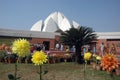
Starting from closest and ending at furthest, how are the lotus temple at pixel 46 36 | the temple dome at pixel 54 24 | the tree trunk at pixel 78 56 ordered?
the tree trunk at pixel 78 56
the lotus temple at pixel 46 36
the temple dome at pixel 54 24

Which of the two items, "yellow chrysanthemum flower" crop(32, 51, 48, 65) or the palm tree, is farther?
the palm tree

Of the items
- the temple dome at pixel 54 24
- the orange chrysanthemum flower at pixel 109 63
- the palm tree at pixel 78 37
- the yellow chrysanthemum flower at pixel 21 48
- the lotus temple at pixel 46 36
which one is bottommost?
the orange chrysanthemum flower at pixel 109 63

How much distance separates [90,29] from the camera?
24875 millimetres

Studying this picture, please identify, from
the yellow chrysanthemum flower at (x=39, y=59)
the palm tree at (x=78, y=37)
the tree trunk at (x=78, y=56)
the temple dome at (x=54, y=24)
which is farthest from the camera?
the temple dome at (x=54, y=24)

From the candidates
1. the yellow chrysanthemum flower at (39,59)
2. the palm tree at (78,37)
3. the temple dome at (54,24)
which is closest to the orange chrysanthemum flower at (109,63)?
the yellow chrysanthemum flower at (39,59)

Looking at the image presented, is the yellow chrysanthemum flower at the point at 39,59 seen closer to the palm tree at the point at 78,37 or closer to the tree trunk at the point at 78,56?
the tree trunk at the point at 78,56

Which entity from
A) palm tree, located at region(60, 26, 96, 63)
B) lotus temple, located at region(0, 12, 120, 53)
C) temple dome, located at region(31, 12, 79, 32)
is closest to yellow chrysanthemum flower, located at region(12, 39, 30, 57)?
palm tree, located at region(60, 26, 96, 63)

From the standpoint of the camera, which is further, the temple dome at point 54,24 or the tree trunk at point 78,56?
the temple dome at point 54,24

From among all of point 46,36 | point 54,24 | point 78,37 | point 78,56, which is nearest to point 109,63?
point 78,56

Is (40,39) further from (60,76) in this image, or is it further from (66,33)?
(60,76)

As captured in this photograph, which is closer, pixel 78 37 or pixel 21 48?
pixel 21 48

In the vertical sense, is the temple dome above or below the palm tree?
above

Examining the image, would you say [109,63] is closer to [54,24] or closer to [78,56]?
[78,56]

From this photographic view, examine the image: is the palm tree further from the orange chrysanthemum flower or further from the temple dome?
the temple dome
